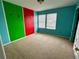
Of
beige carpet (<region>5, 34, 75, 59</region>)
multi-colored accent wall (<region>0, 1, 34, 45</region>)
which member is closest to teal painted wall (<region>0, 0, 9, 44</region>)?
multi-colored accent wall (<region>0, 1, 34, 45</region>)

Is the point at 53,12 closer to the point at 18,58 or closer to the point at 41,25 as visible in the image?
the point at 41,25

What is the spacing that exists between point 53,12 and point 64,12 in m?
0.81

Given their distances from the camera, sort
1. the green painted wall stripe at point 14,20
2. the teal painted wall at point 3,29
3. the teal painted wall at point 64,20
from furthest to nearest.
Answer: the teal painted wall at point 64,20 → the green painted wall stripe at point 14,20 → the teal painted wall at point 3,29

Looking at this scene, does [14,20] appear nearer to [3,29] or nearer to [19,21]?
[19,21]

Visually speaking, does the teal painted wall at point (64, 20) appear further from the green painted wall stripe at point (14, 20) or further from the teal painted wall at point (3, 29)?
the teal painted wall at point (3, 29)

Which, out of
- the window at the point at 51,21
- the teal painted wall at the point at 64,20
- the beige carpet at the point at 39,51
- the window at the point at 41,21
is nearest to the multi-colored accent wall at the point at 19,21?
the teal painted wall at the point at 64,20

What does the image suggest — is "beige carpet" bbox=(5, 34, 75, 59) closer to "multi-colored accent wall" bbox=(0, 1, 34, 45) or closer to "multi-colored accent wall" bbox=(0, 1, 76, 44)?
"multi-colored accent wall" bbox=(0, 1, 34, 45)

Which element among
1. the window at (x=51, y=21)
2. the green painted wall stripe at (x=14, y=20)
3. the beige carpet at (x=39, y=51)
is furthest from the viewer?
the window at (x=51, y=21)

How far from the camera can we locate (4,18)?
257 centimetres

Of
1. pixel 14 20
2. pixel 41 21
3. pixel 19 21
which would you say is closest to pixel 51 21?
pixel 41 21

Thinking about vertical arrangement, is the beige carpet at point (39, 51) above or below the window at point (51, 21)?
below

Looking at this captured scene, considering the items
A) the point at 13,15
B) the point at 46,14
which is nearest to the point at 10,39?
the point at 13,15

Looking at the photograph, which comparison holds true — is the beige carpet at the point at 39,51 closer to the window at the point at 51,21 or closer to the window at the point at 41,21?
the window at the point at 51,21

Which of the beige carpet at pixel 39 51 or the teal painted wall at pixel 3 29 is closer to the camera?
the beige carpet at pixel 39 51
